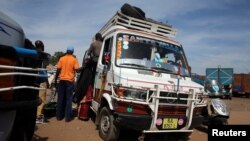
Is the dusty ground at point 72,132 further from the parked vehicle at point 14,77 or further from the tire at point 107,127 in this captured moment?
the parked vehicle at point 14,77

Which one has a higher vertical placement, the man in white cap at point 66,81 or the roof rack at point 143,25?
the roof rack at point 143,25

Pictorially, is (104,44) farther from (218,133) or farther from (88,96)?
(218,133)

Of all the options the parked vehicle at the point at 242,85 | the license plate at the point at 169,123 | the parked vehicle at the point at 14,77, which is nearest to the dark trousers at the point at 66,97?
the license plate at the point at 169,123

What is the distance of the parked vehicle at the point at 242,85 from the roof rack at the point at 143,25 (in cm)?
2268

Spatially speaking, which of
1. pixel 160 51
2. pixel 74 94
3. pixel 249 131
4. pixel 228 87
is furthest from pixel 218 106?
pixel 228 87

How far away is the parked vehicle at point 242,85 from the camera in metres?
27.3

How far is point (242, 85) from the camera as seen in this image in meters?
27.6

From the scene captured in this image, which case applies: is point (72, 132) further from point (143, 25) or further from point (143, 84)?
point (143, 25)

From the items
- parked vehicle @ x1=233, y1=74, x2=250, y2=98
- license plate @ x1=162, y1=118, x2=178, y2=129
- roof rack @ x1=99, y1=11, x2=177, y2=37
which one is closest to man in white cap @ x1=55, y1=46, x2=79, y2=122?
roof rack @ x1=99, y1=11, x2=177, y2=37

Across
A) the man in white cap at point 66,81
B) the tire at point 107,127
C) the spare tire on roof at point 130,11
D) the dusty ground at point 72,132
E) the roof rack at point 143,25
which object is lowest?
the dusty ground at point 72,132

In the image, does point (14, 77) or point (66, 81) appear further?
point (66, 81)

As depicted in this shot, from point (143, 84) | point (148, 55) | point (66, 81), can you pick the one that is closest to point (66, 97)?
point (66, 81)

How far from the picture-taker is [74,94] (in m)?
8.20

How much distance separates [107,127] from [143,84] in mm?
1191
